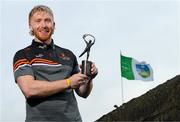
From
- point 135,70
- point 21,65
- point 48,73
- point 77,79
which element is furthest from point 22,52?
point 135,70

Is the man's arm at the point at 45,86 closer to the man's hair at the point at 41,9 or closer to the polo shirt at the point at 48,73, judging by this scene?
the polo shirt at the point at 48,73

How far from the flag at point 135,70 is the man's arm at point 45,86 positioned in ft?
58.6

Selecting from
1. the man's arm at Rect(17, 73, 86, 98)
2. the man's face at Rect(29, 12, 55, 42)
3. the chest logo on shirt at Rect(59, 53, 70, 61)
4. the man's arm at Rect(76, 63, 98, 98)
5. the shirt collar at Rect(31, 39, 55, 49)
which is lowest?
the man's arm at Rect(76, 63, 98, 98)

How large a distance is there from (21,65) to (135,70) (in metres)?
18.5

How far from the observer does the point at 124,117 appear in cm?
1538

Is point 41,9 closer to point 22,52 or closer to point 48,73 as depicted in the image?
point 22,52

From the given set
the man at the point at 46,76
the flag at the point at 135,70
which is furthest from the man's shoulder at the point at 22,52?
the flag at the point at 135,70

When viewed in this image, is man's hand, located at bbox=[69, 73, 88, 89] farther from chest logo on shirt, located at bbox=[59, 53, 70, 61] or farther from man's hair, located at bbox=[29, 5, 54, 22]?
man's hair, located at bbox=[29, 5, 54, 22]

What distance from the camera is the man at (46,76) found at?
11.7 ft

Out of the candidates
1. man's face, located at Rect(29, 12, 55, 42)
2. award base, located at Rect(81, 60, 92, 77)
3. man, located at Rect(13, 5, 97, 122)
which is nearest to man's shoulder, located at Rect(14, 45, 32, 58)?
man, located at Rect(13, 5, 97, 122)

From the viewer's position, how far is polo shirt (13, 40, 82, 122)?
3.59 metres

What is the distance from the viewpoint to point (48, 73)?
12.0 feet

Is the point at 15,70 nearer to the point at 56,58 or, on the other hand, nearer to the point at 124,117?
the point at 56,58

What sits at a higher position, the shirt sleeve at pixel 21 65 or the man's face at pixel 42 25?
the man's face at pixel 42 25
